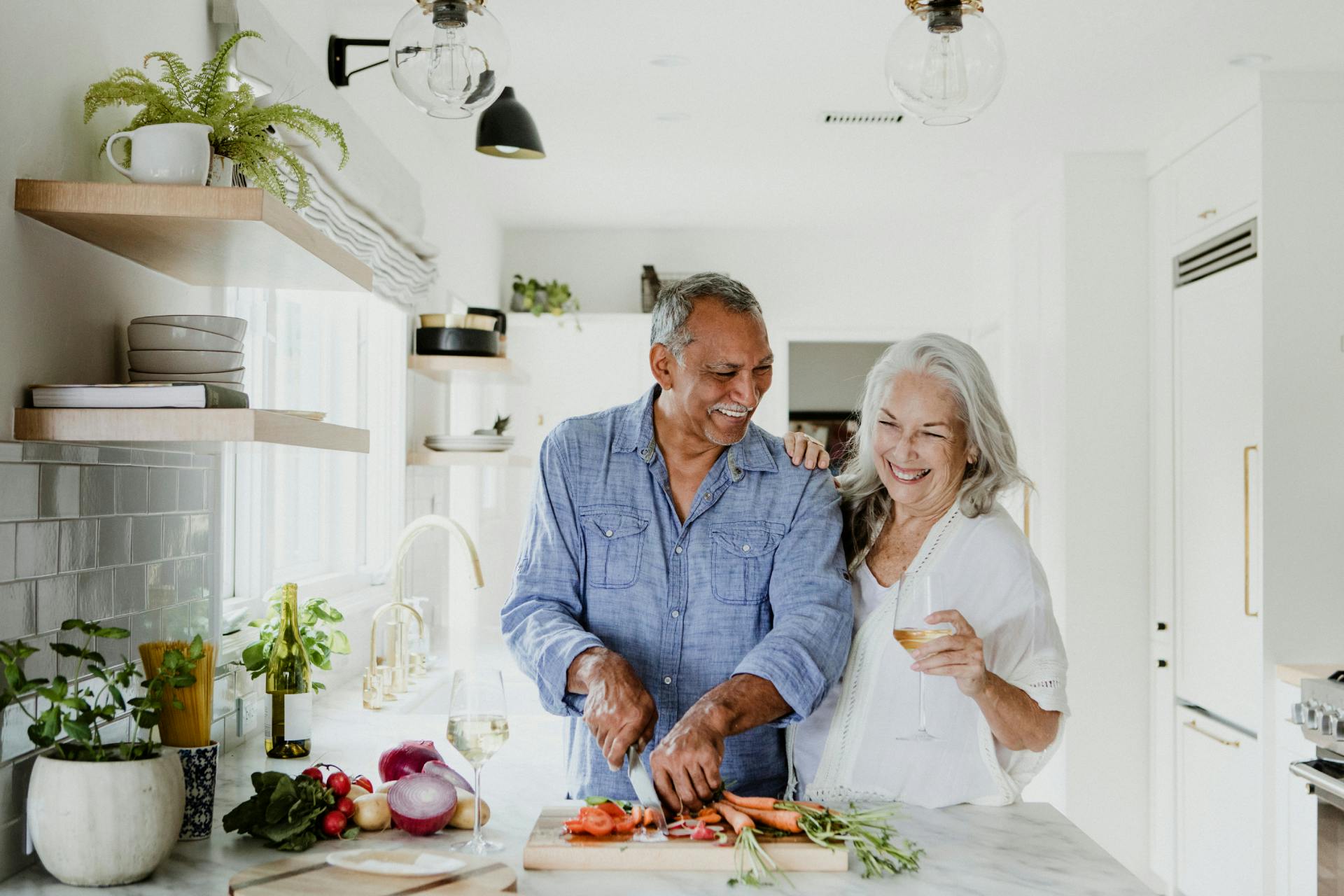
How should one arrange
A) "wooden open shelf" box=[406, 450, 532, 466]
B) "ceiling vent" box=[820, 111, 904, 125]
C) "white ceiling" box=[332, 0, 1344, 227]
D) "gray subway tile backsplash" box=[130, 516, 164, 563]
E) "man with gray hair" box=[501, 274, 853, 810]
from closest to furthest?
"gray subway tile backsplash" box=[130, 516, 164, 563], "man with gray hair" box=[501, 274, 853, 810], "white ceiling" box=[332, 0, 1344, 227], "wooden open shelf" box=[406, 450, 532, 466], "ceiling vent" box=[820, 111, 904, 125]

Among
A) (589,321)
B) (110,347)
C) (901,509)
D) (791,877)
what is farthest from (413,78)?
(589,321)

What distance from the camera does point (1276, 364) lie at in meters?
3.51

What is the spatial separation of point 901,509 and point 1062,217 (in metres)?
2.91

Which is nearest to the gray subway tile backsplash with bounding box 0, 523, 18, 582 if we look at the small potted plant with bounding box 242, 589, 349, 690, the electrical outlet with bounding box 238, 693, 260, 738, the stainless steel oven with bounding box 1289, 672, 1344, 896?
the small potted plant with bounding box 242, 589, 349, 690

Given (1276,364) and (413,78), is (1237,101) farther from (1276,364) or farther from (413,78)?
(413,78)

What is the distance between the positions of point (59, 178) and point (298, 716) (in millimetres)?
1032

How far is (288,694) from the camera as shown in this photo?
2.09m

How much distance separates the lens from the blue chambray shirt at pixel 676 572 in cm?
183

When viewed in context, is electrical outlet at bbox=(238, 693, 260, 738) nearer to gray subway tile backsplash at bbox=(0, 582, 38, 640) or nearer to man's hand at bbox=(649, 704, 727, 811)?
gray subway tile backsplash at bbox=(0, 582, 38, 640)

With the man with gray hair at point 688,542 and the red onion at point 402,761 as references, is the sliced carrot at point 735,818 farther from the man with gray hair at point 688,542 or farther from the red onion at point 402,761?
the red onion at point 402,761

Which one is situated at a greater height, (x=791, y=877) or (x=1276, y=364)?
(x=1276, y=364)

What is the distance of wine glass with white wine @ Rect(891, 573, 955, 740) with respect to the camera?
5.19 feet

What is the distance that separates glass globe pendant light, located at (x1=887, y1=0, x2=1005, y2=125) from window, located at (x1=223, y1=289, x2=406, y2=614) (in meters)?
1.35

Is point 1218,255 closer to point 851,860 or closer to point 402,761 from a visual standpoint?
point 851,860
